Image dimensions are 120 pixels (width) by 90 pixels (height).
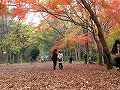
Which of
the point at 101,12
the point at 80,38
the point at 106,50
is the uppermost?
the point at 101,12

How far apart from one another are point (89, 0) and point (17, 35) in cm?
3455

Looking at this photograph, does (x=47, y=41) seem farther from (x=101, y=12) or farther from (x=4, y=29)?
(x=101, y=12)

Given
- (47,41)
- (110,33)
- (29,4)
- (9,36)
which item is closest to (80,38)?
(110,33)

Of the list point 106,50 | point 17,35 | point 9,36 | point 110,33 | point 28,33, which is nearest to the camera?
point 106,50

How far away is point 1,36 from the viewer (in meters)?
53.4

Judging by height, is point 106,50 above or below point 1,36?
below

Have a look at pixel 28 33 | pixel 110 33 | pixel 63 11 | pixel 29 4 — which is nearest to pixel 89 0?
pixel 63 11

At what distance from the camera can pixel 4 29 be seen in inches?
2131

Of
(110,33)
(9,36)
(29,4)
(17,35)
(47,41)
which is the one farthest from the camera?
(47,41)

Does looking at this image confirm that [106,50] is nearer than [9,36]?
Yes

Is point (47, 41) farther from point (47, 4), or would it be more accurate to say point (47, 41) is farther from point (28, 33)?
point (47, 4)

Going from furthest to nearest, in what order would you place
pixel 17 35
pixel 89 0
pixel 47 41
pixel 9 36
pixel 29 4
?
pixel 47 41
pixel 17 35
pixel 9 36
pixel 89 0
pixel 29 4

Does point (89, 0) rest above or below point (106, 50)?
above

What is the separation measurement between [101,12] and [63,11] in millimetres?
6855
